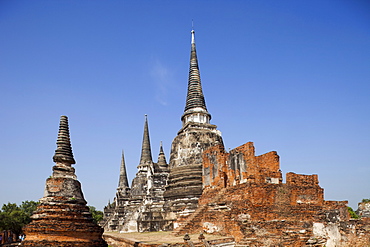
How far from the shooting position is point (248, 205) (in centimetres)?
1383

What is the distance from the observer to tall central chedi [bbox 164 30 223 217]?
20.1m

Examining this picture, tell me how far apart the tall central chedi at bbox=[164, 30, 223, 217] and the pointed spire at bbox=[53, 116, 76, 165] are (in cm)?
966

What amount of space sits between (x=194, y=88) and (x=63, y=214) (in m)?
17.1

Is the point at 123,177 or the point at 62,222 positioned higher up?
the point at 123,177

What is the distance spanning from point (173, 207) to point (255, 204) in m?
7.54

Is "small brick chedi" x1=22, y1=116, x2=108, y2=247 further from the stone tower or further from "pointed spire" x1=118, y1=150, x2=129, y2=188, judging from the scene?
"pointed spire" x1=118, y1=150, x2=129, y2=188

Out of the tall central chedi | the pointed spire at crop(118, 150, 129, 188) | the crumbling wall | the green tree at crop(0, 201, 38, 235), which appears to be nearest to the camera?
the crumbling wall

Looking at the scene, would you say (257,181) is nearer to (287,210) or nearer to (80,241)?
(287,210)

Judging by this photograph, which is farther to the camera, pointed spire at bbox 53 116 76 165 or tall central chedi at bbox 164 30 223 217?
tall central chedi at bbox 164 30 223 217

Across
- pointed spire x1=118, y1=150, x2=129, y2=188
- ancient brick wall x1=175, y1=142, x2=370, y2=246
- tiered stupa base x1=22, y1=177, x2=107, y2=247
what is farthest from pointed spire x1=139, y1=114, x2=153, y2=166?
tiered stupa base x1=22, y1=177, x2=107, y2=247

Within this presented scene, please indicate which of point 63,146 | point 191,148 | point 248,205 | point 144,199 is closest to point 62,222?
point 63,146

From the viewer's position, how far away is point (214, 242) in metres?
12.7

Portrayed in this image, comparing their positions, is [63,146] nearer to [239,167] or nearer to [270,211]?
[239,167]

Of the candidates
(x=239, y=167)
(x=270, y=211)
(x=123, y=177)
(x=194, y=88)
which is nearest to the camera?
(x=270, y=211)
